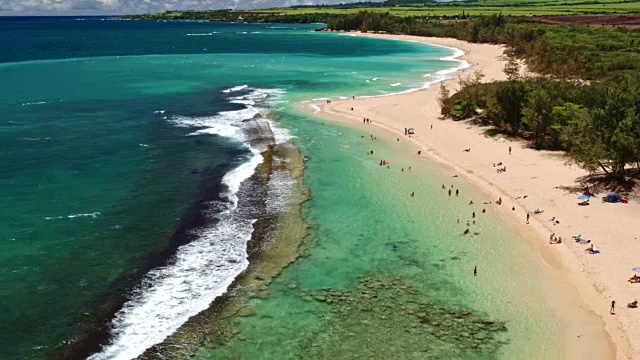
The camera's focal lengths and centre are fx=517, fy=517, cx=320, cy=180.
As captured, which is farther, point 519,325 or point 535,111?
point 535,111

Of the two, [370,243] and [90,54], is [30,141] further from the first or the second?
[90,54]

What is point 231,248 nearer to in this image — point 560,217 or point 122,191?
point 122,191

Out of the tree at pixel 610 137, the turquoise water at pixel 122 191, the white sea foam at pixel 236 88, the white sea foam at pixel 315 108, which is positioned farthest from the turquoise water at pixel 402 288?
the white sea foam at pixel 236 88

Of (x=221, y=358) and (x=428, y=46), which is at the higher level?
(x=428, y=46)

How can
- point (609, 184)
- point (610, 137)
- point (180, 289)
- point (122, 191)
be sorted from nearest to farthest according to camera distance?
point (180, 289) → point (610, 137) → point (609, 184) → point (122, 191)

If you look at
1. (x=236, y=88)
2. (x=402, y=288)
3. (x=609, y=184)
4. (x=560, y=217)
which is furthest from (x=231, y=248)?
(x=236, y=88)

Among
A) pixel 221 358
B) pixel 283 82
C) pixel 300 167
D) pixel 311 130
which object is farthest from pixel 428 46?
pixel 221 358

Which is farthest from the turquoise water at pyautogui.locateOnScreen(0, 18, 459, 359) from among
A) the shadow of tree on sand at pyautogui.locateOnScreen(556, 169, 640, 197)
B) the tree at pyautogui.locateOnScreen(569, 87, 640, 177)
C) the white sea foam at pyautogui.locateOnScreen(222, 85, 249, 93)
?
the tree at pyautogui.locateOnScreen(569, 87, 640, 177)
